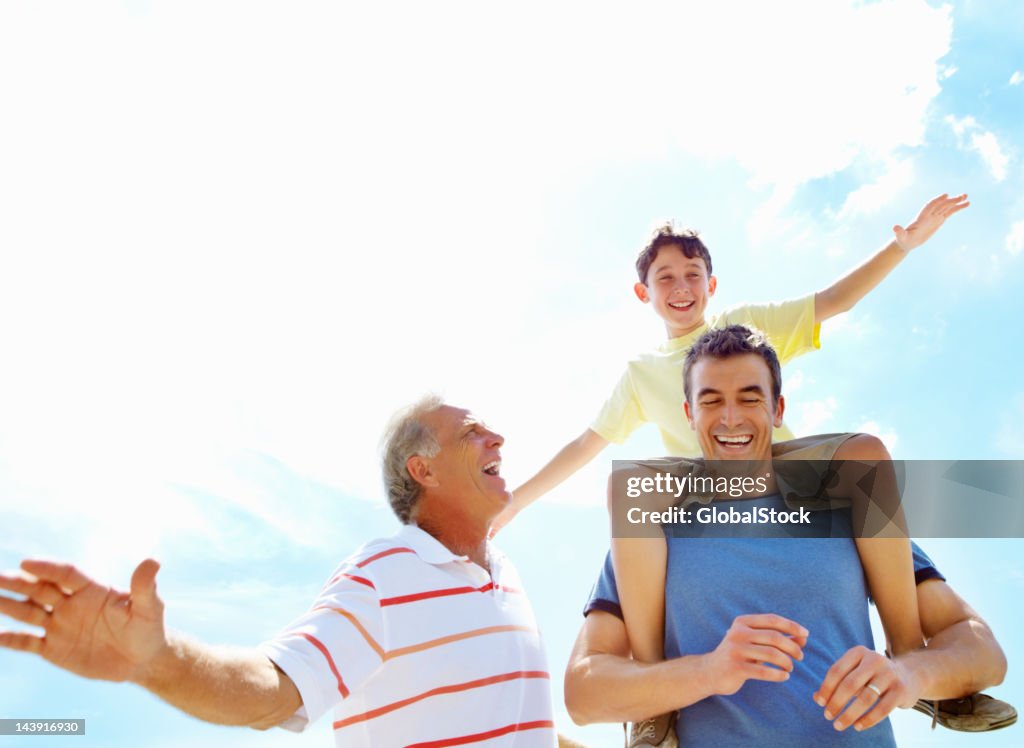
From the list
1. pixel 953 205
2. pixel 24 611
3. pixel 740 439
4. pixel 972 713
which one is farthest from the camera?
pixel 953 205

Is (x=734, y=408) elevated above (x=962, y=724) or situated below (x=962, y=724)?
above

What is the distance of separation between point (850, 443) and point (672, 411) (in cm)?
150

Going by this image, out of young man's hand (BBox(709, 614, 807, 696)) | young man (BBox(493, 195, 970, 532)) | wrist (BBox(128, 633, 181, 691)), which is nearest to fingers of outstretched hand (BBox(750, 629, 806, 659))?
young man's hand (BBox(709, 614, 807, 696))

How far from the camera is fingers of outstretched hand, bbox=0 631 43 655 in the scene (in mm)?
2252

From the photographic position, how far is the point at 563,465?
585cm

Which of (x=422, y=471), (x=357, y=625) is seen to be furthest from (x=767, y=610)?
(x=422, y=471)

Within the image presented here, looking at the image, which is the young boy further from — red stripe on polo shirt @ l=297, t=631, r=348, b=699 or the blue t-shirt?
red stripe on polo shirt @ l=297, t=631, r=348, b=699

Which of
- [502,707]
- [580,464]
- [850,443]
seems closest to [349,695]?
[502,707]

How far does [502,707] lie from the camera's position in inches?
140

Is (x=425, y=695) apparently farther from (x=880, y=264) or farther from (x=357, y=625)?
(x=880, y=264)

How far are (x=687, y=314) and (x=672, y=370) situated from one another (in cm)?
43

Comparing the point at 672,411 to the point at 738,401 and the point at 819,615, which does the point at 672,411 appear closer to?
the point at 738,401

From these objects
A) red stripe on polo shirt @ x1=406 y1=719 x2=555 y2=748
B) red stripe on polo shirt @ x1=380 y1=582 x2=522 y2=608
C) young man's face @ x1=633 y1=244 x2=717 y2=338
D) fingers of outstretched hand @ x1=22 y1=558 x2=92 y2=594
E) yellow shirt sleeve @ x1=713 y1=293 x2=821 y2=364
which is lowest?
red stripe on polo shirt @ x1=406 y1=719 x2=555 y2=748

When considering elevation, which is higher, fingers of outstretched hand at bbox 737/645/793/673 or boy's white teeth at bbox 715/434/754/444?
boy's white teeth at bbox 715/434/754/444
